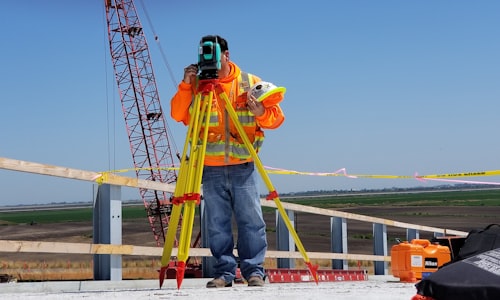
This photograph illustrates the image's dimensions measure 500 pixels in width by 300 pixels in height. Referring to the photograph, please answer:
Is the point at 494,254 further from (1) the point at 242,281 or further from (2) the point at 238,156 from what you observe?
(1) the point at 242,281

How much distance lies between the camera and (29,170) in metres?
4.26

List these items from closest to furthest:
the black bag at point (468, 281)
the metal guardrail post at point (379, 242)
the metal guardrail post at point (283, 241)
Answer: the black bag at point (468, 281), the metal guardrail post at point (283, 241), the metal guardrail post at point (379, 242)

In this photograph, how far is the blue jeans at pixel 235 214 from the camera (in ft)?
14.6

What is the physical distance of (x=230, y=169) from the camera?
14.6ft

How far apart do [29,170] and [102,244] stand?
2.61 ft

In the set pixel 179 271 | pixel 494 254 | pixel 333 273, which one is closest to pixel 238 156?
pixel 179 271

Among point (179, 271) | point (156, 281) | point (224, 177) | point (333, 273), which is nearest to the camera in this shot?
point (179, 271)

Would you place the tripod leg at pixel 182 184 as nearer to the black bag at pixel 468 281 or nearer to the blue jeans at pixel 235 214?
the blue jeans at pixel 235 214

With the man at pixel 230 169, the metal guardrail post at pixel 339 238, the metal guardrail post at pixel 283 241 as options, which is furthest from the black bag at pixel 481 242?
the metal guardrail post at pixel 339 238

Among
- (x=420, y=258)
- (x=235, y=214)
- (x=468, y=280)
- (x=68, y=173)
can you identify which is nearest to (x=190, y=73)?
(x=235, y=214)

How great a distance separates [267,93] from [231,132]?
1.36 feet

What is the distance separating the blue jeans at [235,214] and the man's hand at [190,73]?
658mm

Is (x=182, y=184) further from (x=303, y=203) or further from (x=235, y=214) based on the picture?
(x=303, y=203)

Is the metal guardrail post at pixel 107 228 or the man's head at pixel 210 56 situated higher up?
the man's head at pixel 210 56
